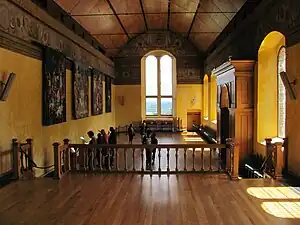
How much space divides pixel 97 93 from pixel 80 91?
128 inches

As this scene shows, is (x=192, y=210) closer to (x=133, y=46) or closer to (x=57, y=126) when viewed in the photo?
(x=57, y=126)

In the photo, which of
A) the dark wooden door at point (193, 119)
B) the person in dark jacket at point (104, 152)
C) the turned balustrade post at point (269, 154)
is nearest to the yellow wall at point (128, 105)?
the dark wooden door at point (193, 119)

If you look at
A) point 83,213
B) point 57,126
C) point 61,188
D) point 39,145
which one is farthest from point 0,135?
point 57,126

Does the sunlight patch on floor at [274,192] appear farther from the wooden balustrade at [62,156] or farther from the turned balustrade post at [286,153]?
the wooden balustrade at [62,156]

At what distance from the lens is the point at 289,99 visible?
7613 millimetres

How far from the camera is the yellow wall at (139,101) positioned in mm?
22516

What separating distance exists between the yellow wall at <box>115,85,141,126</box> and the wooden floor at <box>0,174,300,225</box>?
14708 millimetres

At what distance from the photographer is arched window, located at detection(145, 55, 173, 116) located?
75.0 ft

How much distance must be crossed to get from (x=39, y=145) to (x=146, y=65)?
1458 cm

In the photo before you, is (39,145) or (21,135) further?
(39,145)

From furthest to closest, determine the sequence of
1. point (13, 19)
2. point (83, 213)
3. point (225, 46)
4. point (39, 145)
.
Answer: point (225, 46), point (39, 145), point (13, 19), point (83, 213)

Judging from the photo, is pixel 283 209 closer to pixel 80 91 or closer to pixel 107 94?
pixel 80 91

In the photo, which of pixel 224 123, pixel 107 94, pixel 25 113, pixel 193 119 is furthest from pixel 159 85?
pixel 25 113

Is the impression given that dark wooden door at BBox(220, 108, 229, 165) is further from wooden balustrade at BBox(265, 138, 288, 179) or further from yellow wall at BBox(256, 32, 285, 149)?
wooden balustrade at BBox(265, 138, 288, 179)
